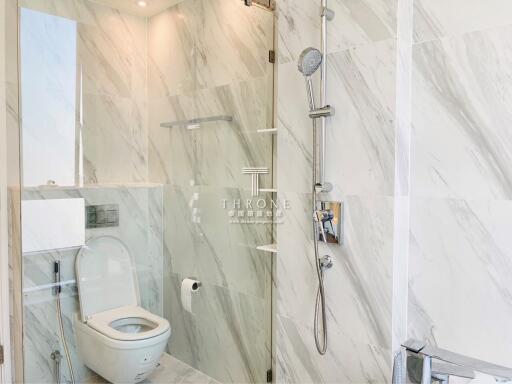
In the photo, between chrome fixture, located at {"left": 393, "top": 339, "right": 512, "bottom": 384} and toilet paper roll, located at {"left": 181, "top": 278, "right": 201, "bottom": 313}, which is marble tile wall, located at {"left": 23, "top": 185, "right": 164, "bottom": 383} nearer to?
toilet paper roll, located at {"left": 181, "top": 278, "right": 201, "bottom": 313}

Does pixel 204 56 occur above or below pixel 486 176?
above

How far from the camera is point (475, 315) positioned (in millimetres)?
1442

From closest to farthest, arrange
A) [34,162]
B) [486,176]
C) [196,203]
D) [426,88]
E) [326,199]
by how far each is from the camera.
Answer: [486,176] < [426,88] < [326,199] < [34,162] < [196,203]

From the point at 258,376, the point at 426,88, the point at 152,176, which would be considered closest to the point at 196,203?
the point at 152,176

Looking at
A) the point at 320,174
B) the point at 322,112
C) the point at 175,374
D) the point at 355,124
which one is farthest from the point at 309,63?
the point at 175,374

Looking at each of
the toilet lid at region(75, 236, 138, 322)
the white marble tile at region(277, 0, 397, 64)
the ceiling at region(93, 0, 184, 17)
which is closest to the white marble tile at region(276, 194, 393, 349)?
the white marble tile at region(277, 0, 397, 64)

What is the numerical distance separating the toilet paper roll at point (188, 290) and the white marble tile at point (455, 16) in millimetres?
1769

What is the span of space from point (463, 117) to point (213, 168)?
138 cm

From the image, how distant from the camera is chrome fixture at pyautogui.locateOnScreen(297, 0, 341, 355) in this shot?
1656 millimetres

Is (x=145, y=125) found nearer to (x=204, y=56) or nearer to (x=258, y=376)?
(x=204, y=56)

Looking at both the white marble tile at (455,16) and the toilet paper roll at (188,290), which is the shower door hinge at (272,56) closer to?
the white marble tile at (455,16)

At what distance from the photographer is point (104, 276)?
238cm

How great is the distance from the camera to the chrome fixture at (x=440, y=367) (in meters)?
1.32

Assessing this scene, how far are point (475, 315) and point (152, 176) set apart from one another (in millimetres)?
1859
